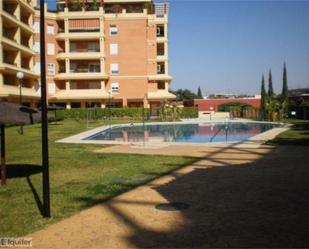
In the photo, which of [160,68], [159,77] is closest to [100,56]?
[159,77]

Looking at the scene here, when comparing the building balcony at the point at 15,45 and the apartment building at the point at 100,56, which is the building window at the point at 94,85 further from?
the building balcony at the point at 15,45

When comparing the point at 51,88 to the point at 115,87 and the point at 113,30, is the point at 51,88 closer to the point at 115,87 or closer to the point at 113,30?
the point at 115,87

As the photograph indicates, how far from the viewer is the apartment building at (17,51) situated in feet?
135

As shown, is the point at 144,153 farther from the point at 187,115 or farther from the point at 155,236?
the point at 187,115

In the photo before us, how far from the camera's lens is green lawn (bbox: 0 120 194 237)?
7656 mm

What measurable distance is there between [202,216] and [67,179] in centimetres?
509

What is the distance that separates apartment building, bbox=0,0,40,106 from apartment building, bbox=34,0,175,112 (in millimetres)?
2556

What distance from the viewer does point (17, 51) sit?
45.1m

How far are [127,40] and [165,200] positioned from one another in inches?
1831

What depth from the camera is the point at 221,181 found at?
10641 millimetres

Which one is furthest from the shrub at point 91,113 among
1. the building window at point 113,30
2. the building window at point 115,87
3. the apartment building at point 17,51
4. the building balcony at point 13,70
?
the building window at point 113,30

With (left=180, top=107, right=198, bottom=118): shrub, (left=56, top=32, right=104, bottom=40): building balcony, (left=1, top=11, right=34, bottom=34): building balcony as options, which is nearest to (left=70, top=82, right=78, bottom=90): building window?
(left=56, top=32, right=104, bottom=40): building balcony

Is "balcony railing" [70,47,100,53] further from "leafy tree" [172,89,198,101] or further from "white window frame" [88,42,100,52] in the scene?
"leafy tree" [172,89,198,101]

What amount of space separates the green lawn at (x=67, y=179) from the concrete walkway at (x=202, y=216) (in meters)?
0.50
